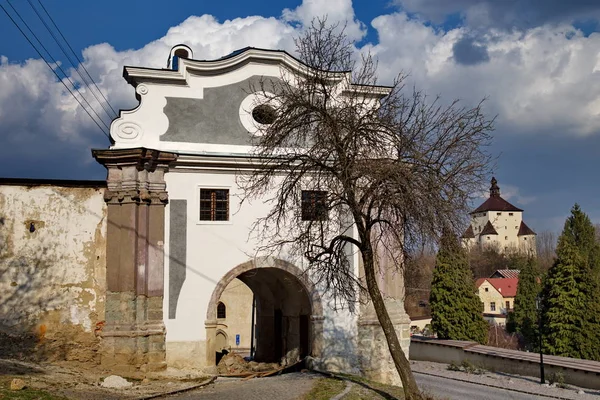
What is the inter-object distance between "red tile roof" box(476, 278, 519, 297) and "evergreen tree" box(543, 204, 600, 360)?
40.3 m

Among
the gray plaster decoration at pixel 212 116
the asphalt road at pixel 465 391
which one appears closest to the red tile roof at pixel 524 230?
the asphalt road at pixel 465 391

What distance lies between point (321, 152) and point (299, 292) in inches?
303

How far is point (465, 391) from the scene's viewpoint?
928 inches

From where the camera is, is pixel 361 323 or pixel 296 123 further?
pixel 361 323

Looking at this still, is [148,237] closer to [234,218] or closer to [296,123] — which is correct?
[234,218]

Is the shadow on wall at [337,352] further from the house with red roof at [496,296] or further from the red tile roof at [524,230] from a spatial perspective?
the red tile roof at [524,230]

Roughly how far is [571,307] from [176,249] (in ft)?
80.1

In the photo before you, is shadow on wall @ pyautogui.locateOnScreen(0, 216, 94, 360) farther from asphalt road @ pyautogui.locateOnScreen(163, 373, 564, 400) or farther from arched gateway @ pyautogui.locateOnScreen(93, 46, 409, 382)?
asphalt road @ pyautogui.locateOnScreen(163, 373, 564, 400)

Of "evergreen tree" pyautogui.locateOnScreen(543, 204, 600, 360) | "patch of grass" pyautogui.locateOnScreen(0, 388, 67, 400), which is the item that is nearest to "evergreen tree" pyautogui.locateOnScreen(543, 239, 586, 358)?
"evergreen tree" pyautogui.locateOnScreen(543, 204, 600, 360)

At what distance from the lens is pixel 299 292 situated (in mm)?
19016

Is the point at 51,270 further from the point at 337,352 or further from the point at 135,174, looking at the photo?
the point at 337,352

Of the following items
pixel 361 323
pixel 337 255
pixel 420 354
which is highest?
pixel 337 255

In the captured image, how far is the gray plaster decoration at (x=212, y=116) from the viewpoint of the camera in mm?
16719

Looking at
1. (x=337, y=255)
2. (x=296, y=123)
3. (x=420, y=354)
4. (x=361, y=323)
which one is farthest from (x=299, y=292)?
(x=420, y=354)
